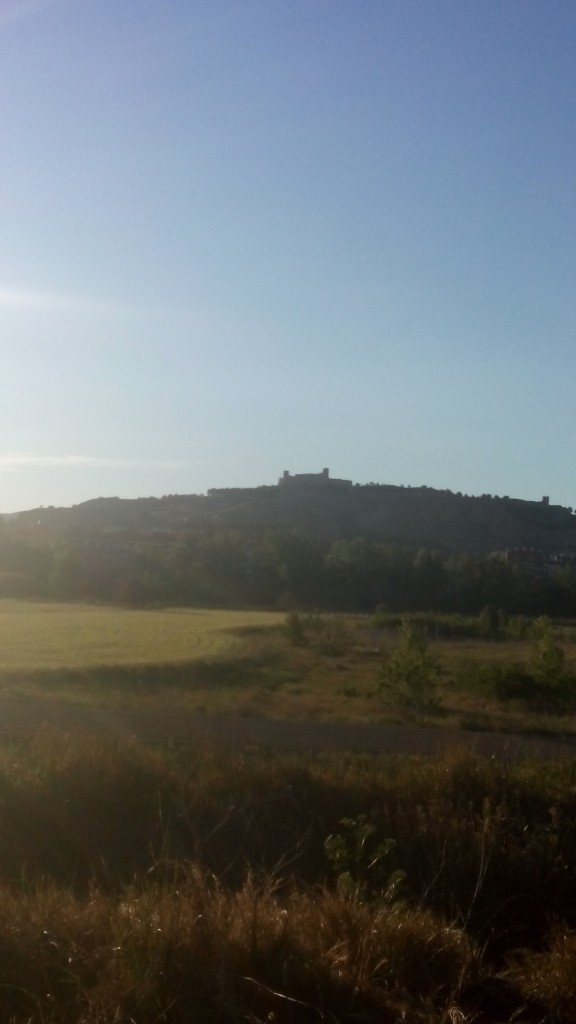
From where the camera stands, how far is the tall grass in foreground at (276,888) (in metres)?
4.90

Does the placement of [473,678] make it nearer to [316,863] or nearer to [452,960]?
[316,863]

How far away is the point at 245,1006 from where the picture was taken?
15.7ft

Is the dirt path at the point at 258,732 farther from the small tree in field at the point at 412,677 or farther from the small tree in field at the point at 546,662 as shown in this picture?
the small tree in field at the point at 546,662

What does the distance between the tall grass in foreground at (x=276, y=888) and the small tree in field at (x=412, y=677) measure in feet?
53.0

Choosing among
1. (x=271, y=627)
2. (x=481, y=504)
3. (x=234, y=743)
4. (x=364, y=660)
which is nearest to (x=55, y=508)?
(x=481, y=504)

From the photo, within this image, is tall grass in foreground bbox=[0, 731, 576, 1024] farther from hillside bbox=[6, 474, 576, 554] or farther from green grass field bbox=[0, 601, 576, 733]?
hillside bbox=[6, 474, 576, 554]

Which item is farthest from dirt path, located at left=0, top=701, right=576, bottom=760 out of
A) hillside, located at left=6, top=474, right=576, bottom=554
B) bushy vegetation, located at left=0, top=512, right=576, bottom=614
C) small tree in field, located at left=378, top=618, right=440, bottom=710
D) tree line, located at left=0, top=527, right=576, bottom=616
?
hillside, located at left=6, top=474, right=576, bottom=554

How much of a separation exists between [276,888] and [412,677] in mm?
24516

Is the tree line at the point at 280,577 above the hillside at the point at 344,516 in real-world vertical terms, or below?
below

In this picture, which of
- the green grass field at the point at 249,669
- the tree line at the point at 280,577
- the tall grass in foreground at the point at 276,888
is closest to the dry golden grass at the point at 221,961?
the tall grass in foreground at the point at 276,888

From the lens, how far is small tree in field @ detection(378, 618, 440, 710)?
2978 centimetres

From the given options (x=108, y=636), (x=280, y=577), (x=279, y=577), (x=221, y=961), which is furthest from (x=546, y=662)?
(x=279, y=577)

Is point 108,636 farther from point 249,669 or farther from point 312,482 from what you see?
point 312,482

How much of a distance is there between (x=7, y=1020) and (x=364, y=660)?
41.0 meters
